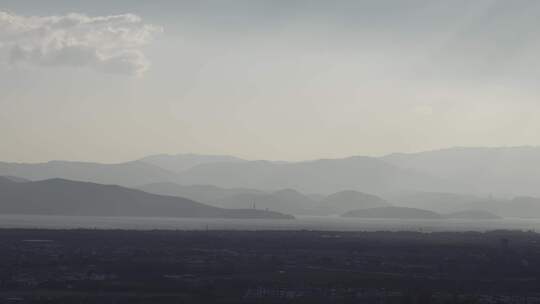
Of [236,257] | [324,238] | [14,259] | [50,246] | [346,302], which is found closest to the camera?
[346,302]

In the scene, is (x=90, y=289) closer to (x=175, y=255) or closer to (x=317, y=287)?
(x=317, y=287)

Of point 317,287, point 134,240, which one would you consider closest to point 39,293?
point 317,287

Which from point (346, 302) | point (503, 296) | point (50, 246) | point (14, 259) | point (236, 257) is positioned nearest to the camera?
point (346, 302)

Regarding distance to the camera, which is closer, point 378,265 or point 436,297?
point 436,297

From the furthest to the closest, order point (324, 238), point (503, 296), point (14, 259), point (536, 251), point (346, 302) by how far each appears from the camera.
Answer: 1. point (324, 238)
2. point (536, 251)
3. point (14, 259)
4. point (503, 296)
5. point (346, 302)

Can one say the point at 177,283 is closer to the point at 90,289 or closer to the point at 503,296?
the point at 90,289

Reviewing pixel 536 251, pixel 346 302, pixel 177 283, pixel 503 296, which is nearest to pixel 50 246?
pixel 177 283
